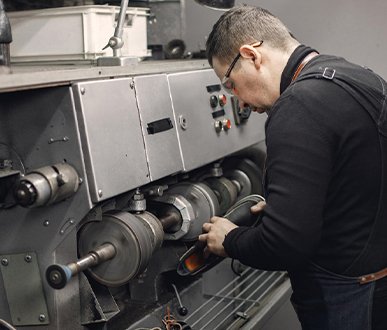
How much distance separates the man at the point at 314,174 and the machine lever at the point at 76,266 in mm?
298

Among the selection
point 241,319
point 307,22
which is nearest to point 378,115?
point 241,319

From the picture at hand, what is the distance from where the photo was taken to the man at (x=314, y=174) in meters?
1.27

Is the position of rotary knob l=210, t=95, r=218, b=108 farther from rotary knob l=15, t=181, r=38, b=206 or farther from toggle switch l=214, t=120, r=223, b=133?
rotary knob l=15, t=181, r=38, b=206

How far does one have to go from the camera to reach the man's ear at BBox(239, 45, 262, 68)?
4.79 ft

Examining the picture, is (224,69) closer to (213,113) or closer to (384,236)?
(213,113)

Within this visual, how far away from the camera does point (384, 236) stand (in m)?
1.42

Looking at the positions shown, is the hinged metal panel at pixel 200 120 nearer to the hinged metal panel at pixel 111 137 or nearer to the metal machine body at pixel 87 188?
the metal machine body at pixel 87 188

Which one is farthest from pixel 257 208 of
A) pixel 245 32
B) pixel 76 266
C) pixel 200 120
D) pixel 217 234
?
pixel 76 266

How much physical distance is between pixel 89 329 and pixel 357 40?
1.82 m

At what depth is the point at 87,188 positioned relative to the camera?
134cm

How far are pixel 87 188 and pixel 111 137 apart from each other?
148 mm

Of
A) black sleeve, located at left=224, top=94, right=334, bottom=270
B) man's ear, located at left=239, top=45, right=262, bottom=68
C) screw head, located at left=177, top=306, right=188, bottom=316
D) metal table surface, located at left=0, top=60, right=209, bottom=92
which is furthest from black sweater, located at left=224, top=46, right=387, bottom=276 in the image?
screw head, located at left=177, top=306, right=188, bottom=316

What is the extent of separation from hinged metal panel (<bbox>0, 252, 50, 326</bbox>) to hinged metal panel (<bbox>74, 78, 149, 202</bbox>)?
0.25m

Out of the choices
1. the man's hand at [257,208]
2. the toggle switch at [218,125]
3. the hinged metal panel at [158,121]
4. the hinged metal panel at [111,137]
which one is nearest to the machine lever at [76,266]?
the hinged metal panel at [111,137]
